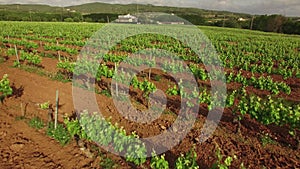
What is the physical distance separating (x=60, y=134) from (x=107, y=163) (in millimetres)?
1858

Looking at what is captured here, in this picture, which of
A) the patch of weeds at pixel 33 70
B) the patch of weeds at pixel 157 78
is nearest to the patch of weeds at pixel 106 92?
the patch of weeds at pixel 157 78

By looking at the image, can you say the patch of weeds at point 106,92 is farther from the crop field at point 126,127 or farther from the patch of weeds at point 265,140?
the patch of weeds at point 265,140

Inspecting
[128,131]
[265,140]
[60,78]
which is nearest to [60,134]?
[128,131]

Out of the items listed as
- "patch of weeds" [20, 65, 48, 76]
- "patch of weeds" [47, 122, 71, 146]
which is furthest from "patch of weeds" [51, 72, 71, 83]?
"patch of weeds" [47, 122, 71, 146]

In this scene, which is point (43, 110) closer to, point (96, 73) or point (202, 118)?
point (96, 73)

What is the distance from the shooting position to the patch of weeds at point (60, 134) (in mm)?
6666

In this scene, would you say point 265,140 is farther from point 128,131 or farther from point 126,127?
point 126,127

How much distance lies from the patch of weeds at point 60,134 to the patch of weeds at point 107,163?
52.9 inches

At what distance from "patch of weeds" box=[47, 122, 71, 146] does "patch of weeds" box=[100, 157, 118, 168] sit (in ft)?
4.41

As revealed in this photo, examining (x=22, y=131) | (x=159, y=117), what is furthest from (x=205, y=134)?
(x=22, y=131)

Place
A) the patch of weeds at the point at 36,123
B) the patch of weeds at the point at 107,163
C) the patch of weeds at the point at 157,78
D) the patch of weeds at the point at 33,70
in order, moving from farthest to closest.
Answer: the patch of weeds at the point at 157,78 < the patch of weeds at the point at 33,70 < the patch of weeds at the point at 36,123 < the patch of weeds at the point at 107,163

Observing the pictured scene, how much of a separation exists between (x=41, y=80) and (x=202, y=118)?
781cm

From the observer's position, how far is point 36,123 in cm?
741

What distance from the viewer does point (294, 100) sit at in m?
11.1
